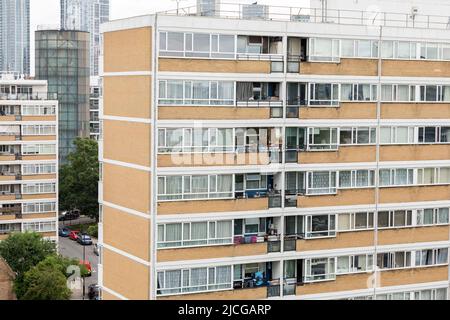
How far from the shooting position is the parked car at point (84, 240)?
92.6 ft

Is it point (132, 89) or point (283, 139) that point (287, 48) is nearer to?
point (283, 139)

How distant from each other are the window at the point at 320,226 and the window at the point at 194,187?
1.33m

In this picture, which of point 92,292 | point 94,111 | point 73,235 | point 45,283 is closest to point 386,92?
point 45,283

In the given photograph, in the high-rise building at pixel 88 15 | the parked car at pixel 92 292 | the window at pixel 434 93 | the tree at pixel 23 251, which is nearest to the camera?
the window at pixel 434 93

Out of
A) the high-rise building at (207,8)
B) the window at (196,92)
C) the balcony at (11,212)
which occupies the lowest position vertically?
the balcony at (11,212)

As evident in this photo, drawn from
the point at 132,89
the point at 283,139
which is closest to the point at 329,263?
the point at 283,139

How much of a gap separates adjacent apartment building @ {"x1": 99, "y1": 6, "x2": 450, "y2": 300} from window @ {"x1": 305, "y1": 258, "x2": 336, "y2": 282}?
0.03 metres

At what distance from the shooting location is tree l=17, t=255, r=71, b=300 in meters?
18.8

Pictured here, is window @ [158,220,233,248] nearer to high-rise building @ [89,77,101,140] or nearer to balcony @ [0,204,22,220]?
balcony @ [0,204,22,220]

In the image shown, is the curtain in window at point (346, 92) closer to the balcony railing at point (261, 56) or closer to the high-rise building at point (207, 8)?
the balcony railing at point (261, 56)

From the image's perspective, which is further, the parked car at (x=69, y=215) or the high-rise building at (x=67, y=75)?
the high-rise building at (x=67, y=75)

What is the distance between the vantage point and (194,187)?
1049 cm

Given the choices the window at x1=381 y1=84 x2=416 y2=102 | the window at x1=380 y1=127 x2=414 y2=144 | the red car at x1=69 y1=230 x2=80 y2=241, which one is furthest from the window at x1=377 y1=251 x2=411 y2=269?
the red car at x1=69 y1=230 x2=80 y2=241

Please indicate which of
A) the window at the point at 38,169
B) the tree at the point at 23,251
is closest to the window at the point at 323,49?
the tree at the point at 23,251
